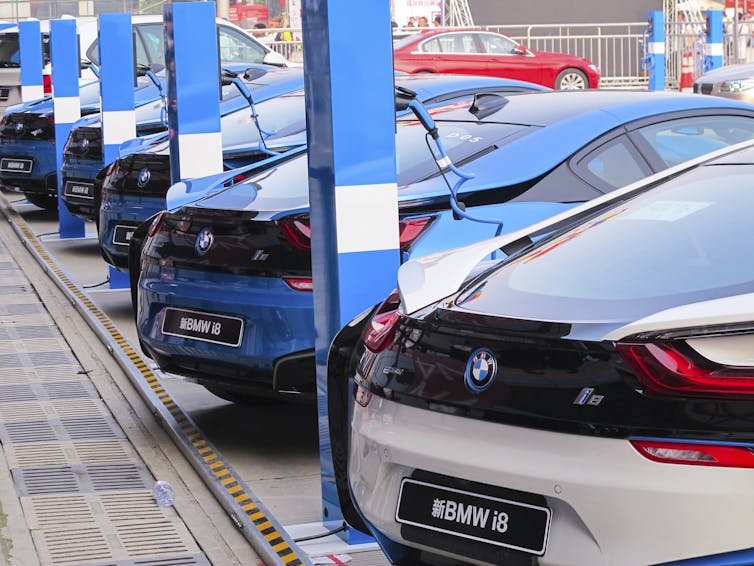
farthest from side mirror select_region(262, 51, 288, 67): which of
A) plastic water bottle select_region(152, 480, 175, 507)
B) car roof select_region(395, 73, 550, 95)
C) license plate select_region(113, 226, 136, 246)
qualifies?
plastic water bottle select_region(152, 480, 175, 507)

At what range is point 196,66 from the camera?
835 cm

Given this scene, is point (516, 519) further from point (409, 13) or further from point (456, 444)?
point (409, 13)

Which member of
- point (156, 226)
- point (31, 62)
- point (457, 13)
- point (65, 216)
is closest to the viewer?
point (156, 226)

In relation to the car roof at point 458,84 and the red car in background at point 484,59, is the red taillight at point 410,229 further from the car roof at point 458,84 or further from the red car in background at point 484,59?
the red car in background at point 484,59

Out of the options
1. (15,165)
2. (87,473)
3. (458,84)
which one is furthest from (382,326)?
(15,165)

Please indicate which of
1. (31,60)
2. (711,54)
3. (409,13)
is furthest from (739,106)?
(409,13)

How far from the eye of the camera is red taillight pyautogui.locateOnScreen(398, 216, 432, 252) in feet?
18.1

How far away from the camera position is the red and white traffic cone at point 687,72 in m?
26.7

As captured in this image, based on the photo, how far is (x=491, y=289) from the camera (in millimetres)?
3607

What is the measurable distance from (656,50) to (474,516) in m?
18.1

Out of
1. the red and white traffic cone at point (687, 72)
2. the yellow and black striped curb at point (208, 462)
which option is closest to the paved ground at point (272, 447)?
the yellow and black striped curb at point (208, 462)

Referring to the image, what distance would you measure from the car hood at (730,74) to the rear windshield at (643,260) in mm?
16438

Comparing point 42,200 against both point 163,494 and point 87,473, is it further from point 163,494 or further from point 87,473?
point 163,494

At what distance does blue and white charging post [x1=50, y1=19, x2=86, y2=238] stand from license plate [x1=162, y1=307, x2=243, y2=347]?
6.96 metres
